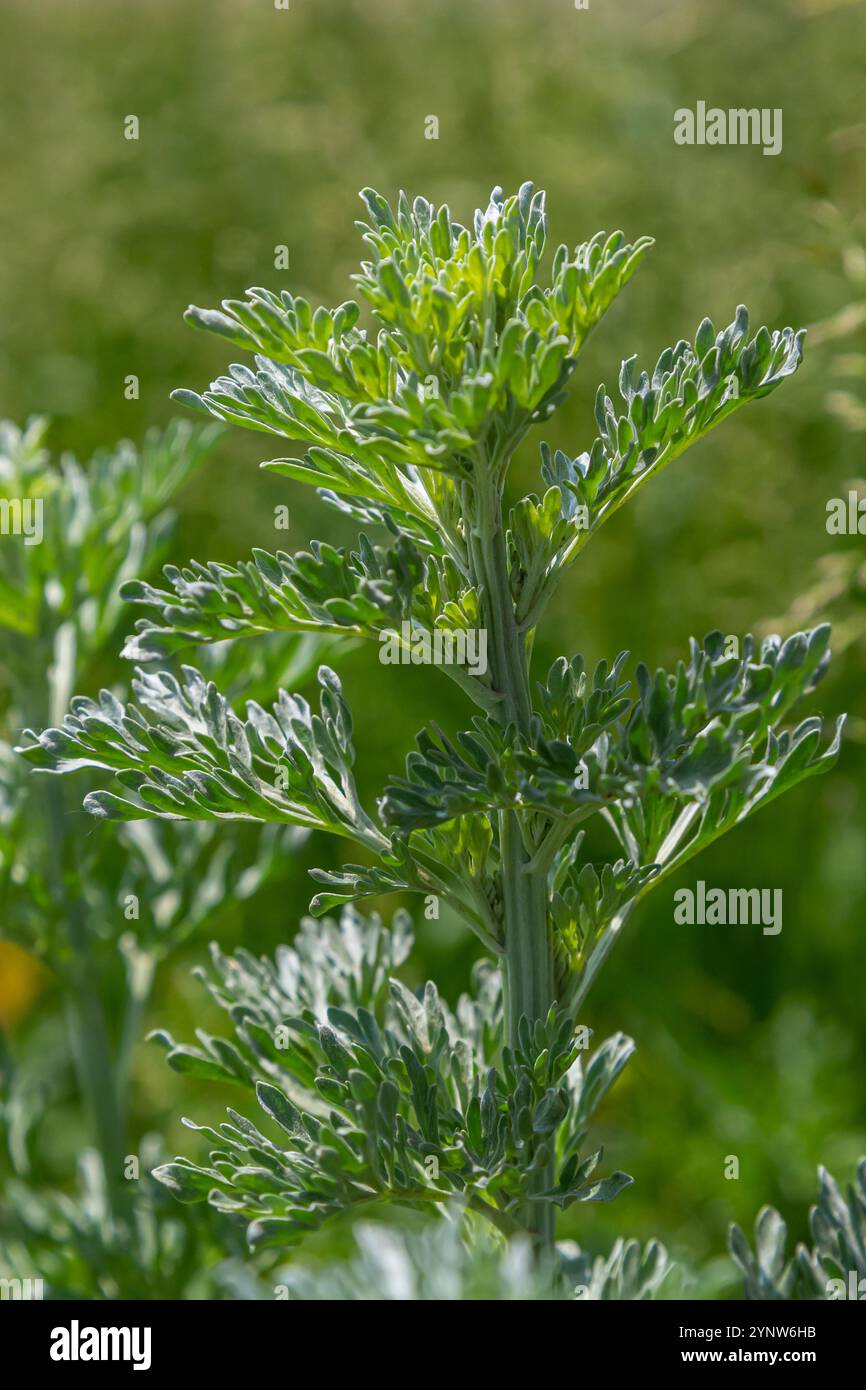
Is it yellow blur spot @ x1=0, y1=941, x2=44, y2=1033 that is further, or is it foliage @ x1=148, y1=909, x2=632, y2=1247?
yellow blur spot @ x1=0, y1=941, x2=44, y2=1033

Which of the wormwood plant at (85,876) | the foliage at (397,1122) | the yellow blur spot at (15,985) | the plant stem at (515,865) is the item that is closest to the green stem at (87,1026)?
the wormwood plant at (85,876)

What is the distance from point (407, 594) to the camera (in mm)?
856

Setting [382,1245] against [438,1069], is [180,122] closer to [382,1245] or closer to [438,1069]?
[438,1069]

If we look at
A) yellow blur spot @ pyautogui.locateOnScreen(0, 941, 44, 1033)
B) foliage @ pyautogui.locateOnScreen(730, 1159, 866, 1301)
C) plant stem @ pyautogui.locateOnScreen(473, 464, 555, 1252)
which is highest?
plant stem @ pyautogui.locateOnScreen(473, 464, 555, 1252)

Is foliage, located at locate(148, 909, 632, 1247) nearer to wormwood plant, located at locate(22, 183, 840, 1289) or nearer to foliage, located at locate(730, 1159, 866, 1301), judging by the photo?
wormwood plant, located at locate(22, 183, 840, 1289)

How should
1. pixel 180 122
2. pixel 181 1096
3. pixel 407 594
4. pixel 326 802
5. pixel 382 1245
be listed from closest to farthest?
pixel 382 1245 < pixel 407 594 < pixel 326 802 < pixel 181 1096 < pixel 180 122

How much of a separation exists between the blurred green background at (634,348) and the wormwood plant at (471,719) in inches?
37.3

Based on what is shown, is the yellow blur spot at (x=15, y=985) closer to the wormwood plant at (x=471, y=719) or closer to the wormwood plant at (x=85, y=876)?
the wormwood plant at (x=85, y=876)

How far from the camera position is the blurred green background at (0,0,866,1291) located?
204 cm

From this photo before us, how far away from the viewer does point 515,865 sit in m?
0.96

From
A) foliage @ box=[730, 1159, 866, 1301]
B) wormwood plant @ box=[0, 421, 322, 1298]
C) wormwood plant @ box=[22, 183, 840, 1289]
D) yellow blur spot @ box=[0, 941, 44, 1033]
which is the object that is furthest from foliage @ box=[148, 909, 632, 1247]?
yellow blur spot @ box=[0, 941, 44, 1033]

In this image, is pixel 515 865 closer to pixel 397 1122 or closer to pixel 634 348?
pixel 397 1122
